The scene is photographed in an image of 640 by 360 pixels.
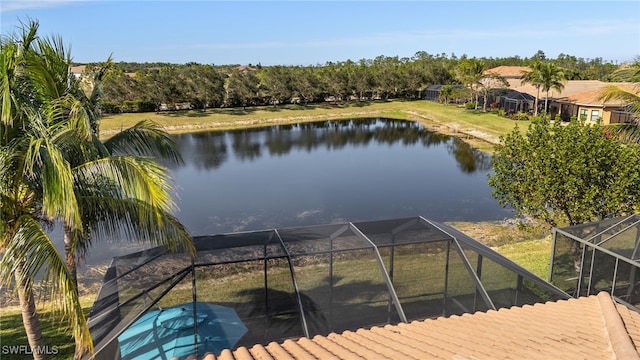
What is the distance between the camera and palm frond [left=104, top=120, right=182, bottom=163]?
7438mm

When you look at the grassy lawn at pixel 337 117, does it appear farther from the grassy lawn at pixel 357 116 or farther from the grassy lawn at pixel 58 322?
the grassy lawn at pixel 58 322

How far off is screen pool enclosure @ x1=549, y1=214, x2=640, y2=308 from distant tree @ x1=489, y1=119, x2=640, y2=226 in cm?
95

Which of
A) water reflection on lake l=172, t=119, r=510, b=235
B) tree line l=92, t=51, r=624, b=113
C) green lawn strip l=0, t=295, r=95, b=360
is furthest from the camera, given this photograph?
tree line l=92, t=51, r=624, b=113

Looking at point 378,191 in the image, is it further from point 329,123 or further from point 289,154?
point 329,123

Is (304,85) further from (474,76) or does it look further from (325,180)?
(325,180)

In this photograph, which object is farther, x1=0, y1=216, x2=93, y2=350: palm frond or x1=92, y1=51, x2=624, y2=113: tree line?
x1=92, y1=51, x2=624, y2=113: tree line

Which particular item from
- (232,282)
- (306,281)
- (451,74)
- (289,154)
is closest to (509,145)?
(306,281)

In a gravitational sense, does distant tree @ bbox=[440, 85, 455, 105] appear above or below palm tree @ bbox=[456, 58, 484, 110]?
below

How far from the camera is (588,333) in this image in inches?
231

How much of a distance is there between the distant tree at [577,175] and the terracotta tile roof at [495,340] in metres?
5.21

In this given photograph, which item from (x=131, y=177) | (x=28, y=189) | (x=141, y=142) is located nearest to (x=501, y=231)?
(x=141, y=142)

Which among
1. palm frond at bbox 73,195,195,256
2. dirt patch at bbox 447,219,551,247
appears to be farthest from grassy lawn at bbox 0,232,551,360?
dirt patch at bbox 447,219,551,247

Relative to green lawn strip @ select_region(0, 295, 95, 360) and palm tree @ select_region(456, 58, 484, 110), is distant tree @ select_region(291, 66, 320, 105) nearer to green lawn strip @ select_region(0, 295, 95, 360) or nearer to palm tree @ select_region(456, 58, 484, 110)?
palm tree @ select_region(456, 58, 484, 110)

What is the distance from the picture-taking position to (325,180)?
2678cm
